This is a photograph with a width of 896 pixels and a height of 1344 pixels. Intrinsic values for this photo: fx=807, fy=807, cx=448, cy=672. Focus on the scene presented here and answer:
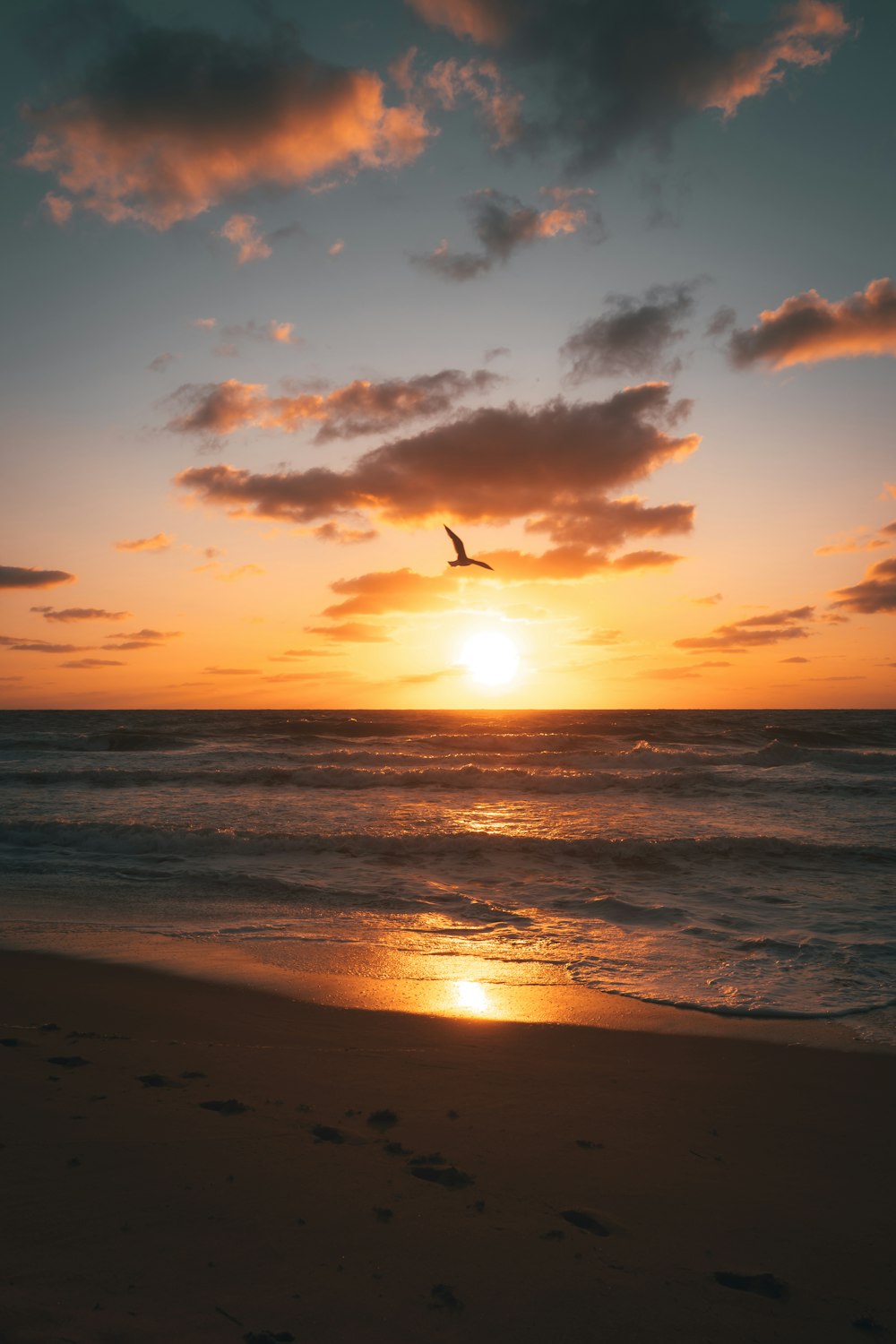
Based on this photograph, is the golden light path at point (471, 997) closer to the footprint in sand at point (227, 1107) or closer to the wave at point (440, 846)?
the footprint in sand at point (227, 1107)

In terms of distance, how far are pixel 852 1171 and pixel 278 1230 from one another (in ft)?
10.9

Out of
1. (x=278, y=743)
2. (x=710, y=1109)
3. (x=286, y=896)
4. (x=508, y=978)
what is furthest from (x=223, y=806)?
(x=278, y=743)

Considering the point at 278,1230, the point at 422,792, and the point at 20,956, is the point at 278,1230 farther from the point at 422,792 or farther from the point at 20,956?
the point at 422,792

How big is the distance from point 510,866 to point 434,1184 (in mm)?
9903

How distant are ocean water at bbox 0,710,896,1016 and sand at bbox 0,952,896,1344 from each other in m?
2.19

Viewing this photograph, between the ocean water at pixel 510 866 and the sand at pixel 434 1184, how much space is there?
2.19 m

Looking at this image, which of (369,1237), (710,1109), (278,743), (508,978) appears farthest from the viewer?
(278,743)

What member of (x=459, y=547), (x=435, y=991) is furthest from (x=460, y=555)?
(x=435, y=991)

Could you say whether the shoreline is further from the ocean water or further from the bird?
the bird

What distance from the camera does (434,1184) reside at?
4.32 m

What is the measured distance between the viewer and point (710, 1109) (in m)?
5.48

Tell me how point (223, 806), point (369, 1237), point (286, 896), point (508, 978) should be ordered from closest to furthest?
point (369, 1237), point (508, 978), point (286, 896), point (223, 806)

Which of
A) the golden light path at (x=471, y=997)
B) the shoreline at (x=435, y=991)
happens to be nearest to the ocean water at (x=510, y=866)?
the shoreline at (x=435, y=991)

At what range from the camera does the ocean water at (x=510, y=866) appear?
9062 millimetres
